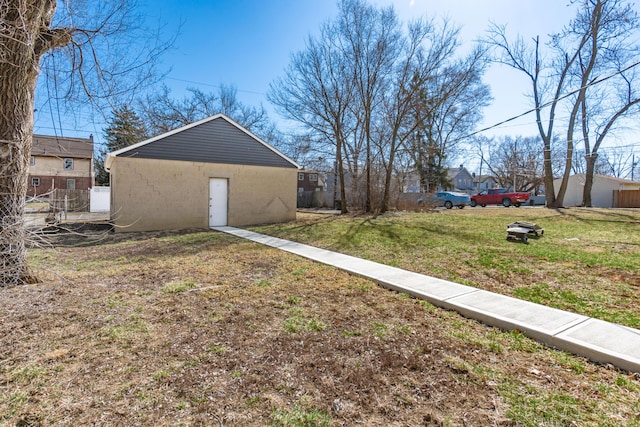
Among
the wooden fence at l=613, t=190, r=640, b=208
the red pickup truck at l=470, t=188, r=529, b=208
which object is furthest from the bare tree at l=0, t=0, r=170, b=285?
the wooden fence at l=613, t=190, r=640, b=208

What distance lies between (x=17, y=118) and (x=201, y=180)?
831cm

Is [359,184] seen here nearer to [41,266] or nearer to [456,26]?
[456,26]

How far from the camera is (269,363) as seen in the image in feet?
8.83

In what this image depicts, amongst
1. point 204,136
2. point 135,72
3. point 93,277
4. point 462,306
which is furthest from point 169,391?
point 204,136

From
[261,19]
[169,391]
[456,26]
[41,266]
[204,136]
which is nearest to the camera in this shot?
[169,391]

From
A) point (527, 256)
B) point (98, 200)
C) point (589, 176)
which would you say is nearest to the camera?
point (527, 256)

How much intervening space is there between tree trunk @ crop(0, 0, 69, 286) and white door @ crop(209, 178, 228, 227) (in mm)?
8325

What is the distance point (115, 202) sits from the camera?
1088 cm

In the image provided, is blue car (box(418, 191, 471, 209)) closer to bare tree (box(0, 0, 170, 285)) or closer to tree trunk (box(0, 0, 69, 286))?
bare tree (box(0, 0, 170, 285))

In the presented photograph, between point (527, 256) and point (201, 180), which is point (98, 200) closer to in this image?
point (201, 180)

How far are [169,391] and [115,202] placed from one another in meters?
10.7

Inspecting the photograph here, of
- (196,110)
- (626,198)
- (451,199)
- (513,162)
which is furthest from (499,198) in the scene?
(196,110)

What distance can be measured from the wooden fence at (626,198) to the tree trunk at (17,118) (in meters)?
35.7

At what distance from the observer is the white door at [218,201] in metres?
12.7
